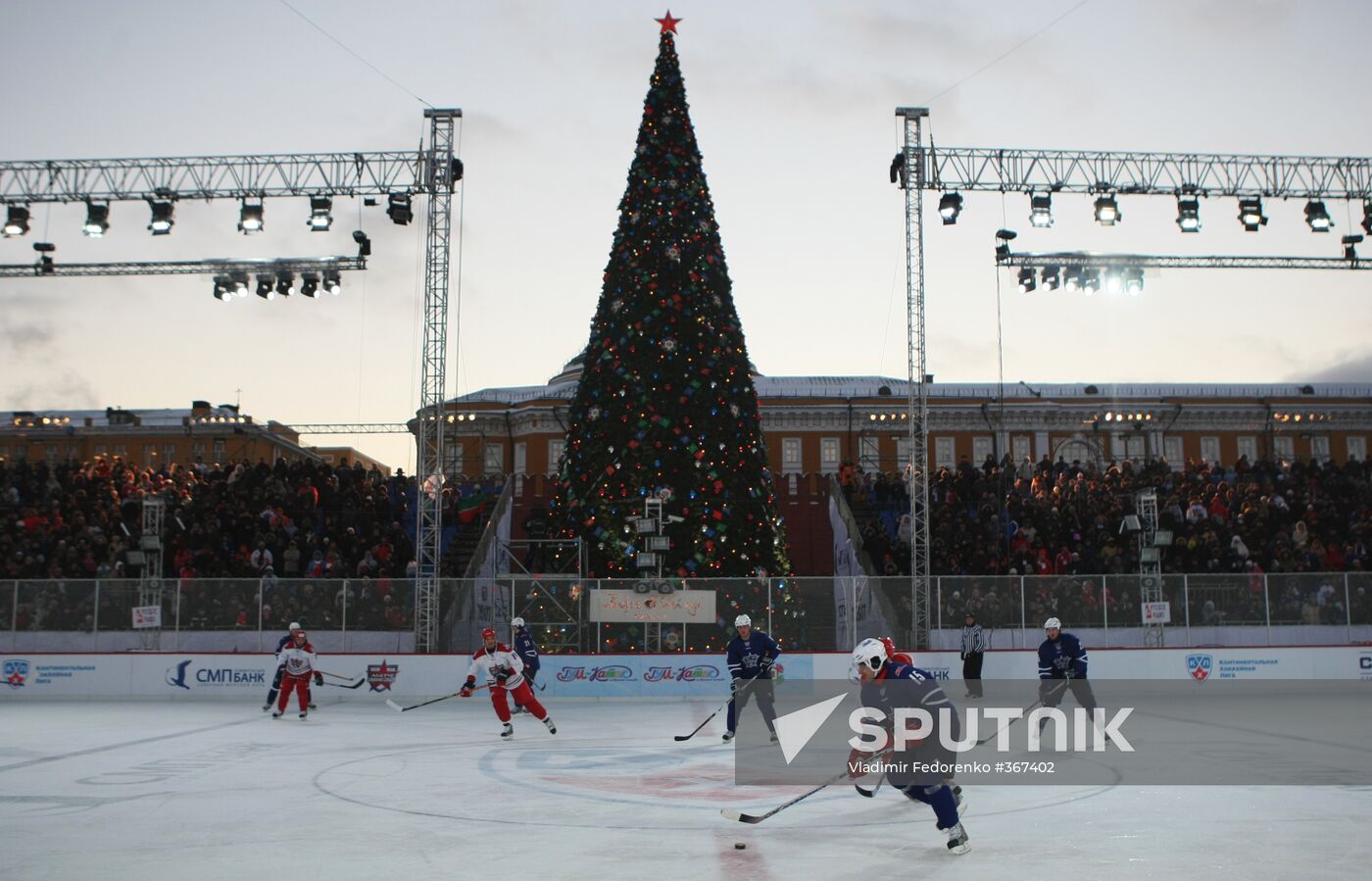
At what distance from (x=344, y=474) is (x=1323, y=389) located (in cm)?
6588

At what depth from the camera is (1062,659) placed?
18.1 m

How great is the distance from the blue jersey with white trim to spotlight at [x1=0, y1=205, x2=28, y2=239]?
23039 mm

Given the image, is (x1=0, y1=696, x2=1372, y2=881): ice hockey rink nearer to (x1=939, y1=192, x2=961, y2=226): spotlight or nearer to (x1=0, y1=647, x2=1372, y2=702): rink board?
(x1=0, y1=647, x2=1372, y2=702): rink board

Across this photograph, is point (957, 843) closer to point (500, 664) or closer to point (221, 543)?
point (500, 664)

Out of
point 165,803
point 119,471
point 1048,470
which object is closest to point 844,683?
point 1048,470

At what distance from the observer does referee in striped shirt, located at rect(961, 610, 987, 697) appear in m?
26.2

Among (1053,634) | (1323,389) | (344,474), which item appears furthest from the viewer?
(1323,389)

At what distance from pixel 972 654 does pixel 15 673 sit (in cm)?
2002

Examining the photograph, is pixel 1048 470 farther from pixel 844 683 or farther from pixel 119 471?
pixel 119 471

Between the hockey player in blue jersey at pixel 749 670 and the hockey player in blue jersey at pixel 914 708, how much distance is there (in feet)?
25.3

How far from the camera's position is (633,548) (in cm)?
2858

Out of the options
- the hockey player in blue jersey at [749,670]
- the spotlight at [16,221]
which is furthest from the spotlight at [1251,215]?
the spotlight at [16,221]

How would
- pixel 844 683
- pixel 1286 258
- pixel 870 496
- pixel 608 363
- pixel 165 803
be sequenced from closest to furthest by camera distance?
pixel 165 803
pixel 844 683
pixel 608 363
pixel 1286 258
pixel 870 496

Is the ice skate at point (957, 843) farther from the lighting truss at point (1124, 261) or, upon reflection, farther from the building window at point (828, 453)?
the building window at point (828, 453)
